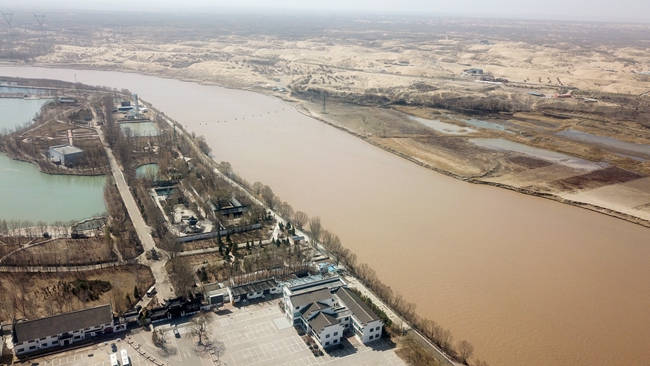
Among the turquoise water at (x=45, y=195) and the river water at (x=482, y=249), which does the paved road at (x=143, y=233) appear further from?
the river water at (x=482, y=249)

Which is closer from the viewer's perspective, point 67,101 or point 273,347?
point 273,347

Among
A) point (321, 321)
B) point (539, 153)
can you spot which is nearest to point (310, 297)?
point (321, 321)

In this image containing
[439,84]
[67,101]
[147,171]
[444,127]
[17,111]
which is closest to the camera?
[147,171]

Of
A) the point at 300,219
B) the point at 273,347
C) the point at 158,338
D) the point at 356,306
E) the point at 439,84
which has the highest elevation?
the point at 439,84

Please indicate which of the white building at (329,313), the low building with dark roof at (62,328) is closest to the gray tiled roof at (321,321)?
the white building at (329,313)

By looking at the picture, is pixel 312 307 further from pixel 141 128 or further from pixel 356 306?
pixel 141 128

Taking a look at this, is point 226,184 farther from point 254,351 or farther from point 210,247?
point 254,351

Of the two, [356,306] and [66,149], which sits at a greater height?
[66,149]
